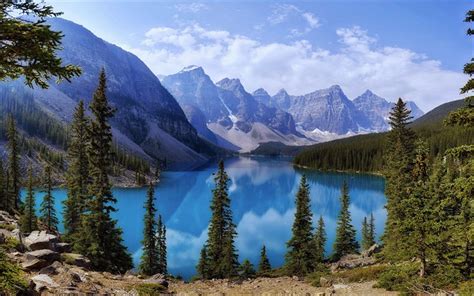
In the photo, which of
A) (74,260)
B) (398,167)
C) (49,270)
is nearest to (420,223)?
(398,167)

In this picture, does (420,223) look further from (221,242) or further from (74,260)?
(221,242)

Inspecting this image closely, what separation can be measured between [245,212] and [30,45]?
9206 cm

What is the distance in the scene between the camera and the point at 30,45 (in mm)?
8172

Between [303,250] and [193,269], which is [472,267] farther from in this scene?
[193,269]

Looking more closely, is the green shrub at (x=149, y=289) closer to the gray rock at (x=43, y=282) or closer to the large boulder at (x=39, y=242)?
the gray rock at (x=43, y=282)

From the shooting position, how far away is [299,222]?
41156mm

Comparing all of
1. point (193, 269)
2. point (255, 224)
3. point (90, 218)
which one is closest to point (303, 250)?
point (193, 269)

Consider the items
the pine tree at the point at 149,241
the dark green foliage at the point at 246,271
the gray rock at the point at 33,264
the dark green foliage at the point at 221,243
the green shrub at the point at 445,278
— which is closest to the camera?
the gray rock at the point at 33,264

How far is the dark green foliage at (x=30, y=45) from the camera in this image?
782 cm

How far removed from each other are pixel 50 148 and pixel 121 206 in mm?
94913

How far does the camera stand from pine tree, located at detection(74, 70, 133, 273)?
28.2m

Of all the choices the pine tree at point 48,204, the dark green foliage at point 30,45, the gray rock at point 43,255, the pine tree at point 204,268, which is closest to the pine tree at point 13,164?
the pine tree at point 48,204

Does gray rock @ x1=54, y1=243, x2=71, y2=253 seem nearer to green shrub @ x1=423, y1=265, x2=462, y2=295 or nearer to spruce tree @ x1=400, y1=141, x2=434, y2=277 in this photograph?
spruce tree @ x1=400, y1=141, x2=434, y2=277

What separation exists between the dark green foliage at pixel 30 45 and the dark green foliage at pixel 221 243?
109 ft
